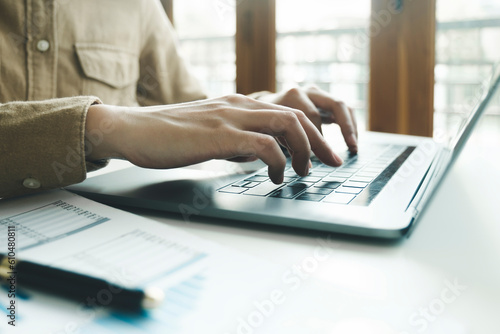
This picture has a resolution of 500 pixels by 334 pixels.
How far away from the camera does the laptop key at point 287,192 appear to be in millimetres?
494

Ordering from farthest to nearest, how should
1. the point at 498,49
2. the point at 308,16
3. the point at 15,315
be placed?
1. the point at 308,16
2. the point at 498,49
3. the point at 15,315

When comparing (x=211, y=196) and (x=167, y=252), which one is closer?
(x=167, y=252)

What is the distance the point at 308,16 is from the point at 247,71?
0.37 m

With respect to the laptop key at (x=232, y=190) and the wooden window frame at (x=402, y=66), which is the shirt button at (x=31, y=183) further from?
the wooden window frame at (x=402, y=66)

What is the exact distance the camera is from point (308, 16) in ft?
6.73

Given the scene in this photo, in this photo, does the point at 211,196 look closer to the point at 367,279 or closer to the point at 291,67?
the point at 367,279

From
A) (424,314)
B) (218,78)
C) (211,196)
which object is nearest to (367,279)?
(424,314)

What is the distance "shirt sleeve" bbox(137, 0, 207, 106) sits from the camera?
51.1 inches

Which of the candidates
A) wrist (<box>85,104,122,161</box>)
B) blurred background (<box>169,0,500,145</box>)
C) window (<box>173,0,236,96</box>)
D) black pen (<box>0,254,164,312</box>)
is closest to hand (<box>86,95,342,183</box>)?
wrist (<box>85,104,122,161</box>)

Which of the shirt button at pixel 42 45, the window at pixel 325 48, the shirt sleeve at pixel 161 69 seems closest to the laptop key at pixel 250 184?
the shirt button at pixel 42 45

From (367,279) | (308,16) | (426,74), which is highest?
(308,16)

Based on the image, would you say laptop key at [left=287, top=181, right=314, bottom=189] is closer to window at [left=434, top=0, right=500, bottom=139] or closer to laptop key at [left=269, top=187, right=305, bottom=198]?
laptop key at [left=269, top=187, right=305, bottom=198]

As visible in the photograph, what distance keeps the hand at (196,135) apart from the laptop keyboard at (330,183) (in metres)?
0.02

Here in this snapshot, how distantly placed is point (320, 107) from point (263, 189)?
40 cm
